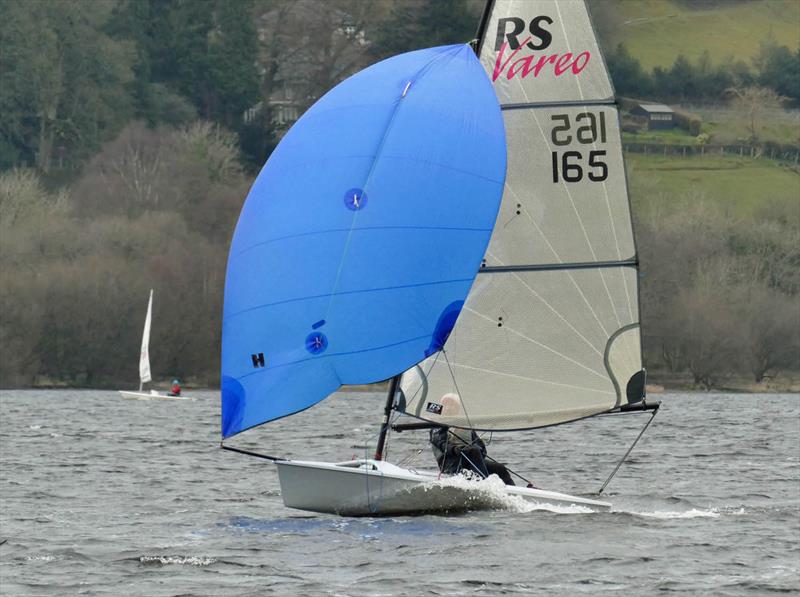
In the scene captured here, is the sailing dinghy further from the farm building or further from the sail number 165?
the farm building

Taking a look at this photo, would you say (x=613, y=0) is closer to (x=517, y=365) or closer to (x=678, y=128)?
(x=678, y=128)

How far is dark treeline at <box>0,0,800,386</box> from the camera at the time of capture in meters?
70.1

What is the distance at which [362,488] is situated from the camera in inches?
754

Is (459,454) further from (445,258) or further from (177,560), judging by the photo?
(177,560)

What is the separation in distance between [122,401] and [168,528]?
36765 mm

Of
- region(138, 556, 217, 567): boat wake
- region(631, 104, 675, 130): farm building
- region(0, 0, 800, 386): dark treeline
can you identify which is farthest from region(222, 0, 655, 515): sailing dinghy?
region(631, 104, 675, 130): farm building

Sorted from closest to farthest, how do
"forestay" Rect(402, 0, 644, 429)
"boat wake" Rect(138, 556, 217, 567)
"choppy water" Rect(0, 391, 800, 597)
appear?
"choppy water" Rect(0, 391, 800, 597)
"boat wake" Rect(138, 556, 217, 567)
"forestay" Rect(402, 0, 644, 429)

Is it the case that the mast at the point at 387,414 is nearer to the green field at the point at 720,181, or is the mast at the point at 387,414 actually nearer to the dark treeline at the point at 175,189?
the dark treeline at the point at 175,189

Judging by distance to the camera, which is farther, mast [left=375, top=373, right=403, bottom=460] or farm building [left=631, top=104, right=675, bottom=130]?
farm building [left=631, top=104, right=675, bottom=130]

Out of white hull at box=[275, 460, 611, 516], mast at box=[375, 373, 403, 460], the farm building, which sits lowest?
white hull at box=[275, 460, 611, 516]

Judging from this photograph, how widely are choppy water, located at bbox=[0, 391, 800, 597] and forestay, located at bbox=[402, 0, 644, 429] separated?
5.37ft

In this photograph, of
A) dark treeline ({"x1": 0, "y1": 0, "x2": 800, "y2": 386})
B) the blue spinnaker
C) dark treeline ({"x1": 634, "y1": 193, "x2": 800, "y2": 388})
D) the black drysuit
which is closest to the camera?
the blue spinnaker

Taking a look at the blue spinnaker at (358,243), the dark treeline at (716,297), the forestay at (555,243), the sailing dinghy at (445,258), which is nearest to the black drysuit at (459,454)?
the sailing dinghy at (445,258)

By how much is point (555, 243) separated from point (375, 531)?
4273 millimetres
